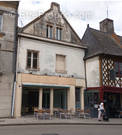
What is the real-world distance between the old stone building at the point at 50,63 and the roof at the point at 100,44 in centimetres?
100

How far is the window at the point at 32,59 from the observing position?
530 inches

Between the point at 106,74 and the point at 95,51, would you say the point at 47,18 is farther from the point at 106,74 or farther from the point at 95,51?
the point at 106,74

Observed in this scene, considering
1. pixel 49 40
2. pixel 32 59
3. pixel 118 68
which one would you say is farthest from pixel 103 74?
pixel 32 59

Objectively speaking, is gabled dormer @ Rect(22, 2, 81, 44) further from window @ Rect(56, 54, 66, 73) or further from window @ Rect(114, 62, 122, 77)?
window @ Rect(114, 62, 122, 77)

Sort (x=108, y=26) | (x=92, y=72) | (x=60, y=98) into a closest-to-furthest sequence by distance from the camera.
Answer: (x=92, y=72)
(x=60, y=98)
(x=108, y=26)

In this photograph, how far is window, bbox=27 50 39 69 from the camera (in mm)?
13469

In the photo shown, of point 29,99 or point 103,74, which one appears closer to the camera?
point 103,74

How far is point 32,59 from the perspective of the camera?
1360cm

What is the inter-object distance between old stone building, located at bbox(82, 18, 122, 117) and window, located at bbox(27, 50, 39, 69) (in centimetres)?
467

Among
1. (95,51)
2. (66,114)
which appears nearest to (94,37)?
(95,51)

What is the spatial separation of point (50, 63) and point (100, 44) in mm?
4840

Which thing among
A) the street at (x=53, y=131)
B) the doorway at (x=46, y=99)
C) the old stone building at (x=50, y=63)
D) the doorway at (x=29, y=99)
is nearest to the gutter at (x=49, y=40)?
the old stone building at (x=50, y=63)

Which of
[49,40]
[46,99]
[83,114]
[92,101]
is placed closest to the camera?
[83,114]

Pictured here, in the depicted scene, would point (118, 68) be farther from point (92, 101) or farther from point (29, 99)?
point (29, 99)
